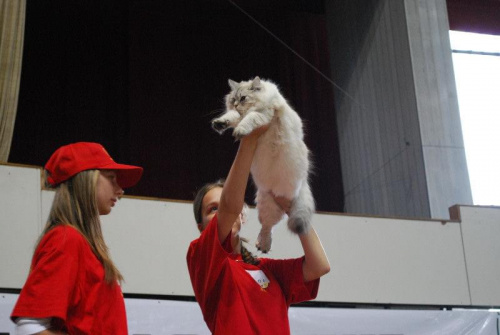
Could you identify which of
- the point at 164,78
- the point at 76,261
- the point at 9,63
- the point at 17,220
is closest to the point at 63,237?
the point at 76,261

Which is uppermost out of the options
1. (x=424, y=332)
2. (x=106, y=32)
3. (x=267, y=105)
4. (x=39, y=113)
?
(x=106, y=32)

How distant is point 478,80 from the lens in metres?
5.17

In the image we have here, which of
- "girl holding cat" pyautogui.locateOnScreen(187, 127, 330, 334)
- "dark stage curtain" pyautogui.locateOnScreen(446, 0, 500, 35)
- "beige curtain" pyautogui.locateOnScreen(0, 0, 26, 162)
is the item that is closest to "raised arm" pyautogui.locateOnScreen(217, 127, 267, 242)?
"girl holding cat" pyautogui.locateOnScreen(187, 127, 330, 334)

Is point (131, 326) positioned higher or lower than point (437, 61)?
lower

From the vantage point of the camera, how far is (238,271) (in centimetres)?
175

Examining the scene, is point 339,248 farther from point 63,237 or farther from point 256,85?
point 63,237

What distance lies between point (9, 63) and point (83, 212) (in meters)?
2.63

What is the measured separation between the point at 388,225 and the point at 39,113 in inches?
109

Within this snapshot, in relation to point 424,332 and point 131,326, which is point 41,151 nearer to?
point 131,326

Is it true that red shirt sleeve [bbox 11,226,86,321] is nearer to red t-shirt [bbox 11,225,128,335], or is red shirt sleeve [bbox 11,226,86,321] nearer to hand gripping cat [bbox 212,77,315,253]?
red t-shirt [bbox 11,225,128,335]

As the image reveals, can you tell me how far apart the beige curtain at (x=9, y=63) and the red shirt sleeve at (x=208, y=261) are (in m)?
2.32

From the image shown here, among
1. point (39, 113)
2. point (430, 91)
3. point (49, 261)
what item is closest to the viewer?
point (49, 261)

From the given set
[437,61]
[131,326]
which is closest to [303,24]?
[437,61]

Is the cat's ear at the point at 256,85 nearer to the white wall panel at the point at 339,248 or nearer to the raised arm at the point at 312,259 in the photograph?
the raised arm at the point at 312,259
